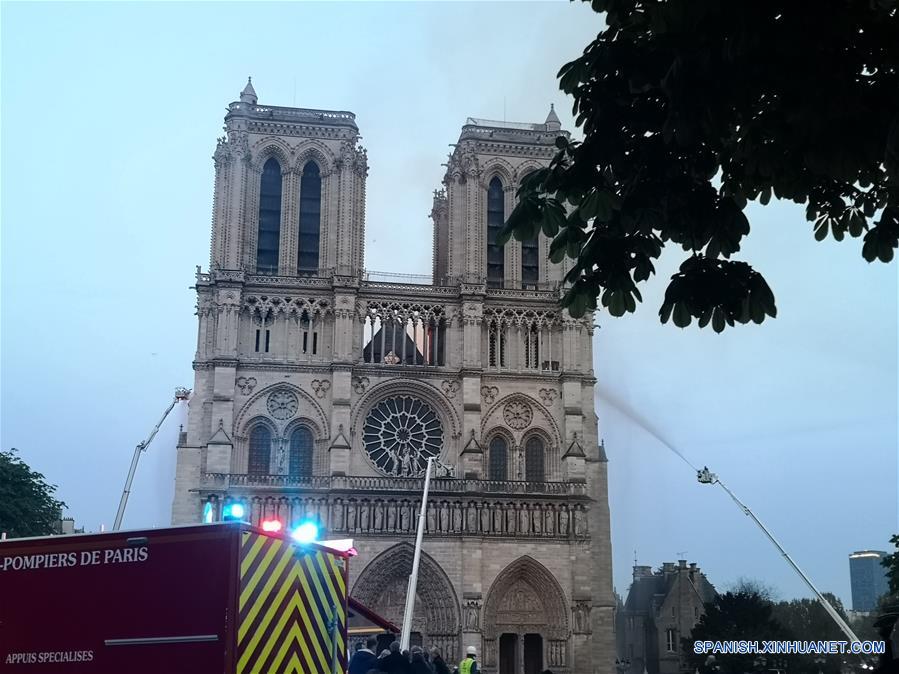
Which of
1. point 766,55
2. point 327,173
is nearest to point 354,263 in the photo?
point 327,173

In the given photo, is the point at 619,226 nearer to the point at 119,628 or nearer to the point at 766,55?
the point at 766,55

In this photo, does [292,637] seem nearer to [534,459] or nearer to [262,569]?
[262,569]

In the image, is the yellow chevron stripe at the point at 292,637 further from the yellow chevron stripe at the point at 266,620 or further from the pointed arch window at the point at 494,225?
the pointed arch window at the point at 494,225

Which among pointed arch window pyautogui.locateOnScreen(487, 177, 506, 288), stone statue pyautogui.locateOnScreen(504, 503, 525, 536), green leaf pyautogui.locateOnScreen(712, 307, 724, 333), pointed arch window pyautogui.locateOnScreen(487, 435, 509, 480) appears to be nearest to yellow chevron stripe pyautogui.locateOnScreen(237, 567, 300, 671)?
green leaf pyautogui.locateOnScreen(712, 307, 724, 333)

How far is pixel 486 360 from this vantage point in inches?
1918

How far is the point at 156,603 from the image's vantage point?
9.84m

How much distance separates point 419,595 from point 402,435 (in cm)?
667

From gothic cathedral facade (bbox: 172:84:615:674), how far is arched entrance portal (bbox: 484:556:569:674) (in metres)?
0.08

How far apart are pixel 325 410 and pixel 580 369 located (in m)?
11.2

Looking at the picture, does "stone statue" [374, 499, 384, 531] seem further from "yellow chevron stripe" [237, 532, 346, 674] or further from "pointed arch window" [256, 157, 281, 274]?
"yellow chevron stripe" [237, 532, 346, 674]

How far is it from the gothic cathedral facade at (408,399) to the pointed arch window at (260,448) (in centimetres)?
8

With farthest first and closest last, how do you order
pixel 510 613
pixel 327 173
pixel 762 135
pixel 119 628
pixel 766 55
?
1. pixel 327 173
2. pixel 510 613
3. pixel 119 628
4. pixel 762 135
5. pixel 766 55

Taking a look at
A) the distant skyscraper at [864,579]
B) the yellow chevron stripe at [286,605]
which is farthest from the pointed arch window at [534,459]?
the distant skyscraper at [864,579]

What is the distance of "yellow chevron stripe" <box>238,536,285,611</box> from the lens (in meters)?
9.74
